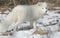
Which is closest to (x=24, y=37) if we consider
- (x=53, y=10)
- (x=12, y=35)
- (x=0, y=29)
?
(x=12, y=35)

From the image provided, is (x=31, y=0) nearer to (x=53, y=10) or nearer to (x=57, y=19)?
(x=53, y=10)

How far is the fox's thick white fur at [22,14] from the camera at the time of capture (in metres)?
4.37

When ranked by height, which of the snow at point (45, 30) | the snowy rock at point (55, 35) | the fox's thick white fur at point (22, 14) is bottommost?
the snowy rock at point (55, 35)

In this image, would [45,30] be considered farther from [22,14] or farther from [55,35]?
[22,14]

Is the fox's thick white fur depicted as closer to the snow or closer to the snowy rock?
the snow

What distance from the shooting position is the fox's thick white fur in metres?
4.37


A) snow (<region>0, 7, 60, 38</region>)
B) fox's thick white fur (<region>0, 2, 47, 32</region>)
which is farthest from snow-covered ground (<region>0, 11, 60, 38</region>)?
fox's thick white fur (<region>0, 2, 47, 32</region>)

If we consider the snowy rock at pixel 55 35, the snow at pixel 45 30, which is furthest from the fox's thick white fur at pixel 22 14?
the snowy rock at pixel 55 35

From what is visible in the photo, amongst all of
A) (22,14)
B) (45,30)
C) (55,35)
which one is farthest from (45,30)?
(22,14)

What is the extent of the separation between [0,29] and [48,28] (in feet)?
4.32

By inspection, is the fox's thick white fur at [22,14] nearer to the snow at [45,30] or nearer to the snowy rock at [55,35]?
the snow at [45,30]

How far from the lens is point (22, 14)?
4.39 meters

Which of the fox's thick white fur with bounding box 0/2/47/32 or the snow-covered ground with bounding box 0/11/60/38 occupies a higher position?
the fox's thick white fur with bounding box 0/2/47/32

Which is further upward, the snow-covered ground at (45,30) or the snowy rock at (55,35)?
the snow-covered ground at (45,30)
